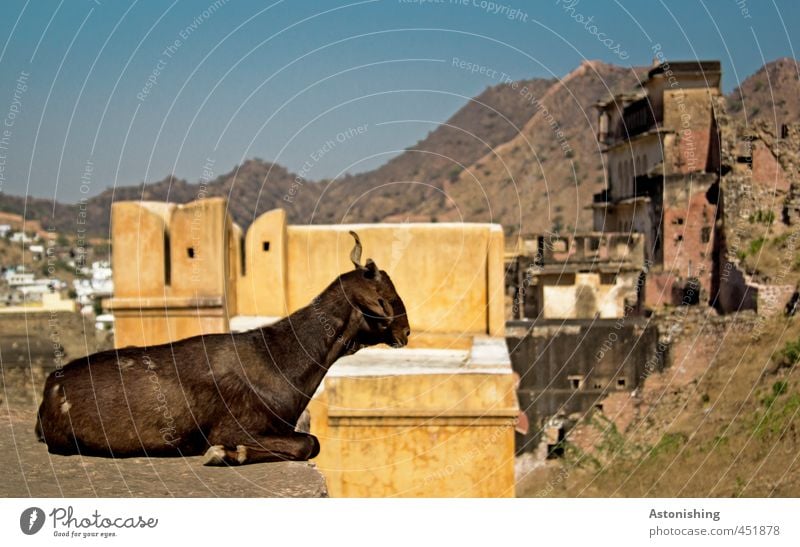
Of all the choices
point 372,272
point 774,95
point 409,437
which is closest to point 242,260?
point 409,437

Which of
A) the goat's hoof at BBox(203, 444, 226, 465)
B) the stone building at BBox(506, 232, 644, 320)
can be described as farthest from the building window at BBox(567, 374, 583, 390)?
the goat's hoof at BBox(203, 444, 226, 465)

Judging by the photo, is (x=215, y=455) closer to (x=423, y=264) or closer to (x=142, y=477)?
(x=142, y=477)

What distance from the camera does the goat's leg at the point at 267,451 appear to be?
797 cm

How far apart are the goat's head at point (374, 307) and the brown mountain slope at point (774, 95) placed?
55511 mm

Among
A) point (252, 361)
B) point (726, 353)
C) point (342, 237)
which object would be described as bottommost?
point (726, 353)

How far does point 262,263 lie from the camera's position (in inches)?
501

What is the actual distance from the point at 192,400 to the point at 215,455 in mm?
446

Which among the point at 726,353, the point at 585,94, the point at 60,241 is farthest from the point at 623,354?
the point at 585,94

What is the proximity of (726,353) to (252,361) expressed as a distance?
22754mm

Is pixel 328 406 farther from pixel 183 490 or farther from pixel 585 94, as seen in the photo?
pixel 585 94

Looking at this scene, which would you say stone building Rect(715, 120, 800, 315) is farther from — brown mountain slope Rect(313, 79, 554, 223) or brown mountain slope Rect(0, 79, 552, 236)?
brown mountain slope Rect(313, 79, 554, 223)

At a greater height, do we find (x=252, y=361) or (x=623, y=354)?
(x=252, y=361)

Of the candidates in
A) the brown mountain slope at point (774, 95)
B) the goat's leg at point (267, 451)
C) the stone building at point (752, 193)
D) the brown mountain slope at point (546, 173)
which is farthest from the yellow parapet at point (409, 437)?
the brown mountain slope at point (546, 173)

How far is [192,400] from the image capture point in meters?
8.14
